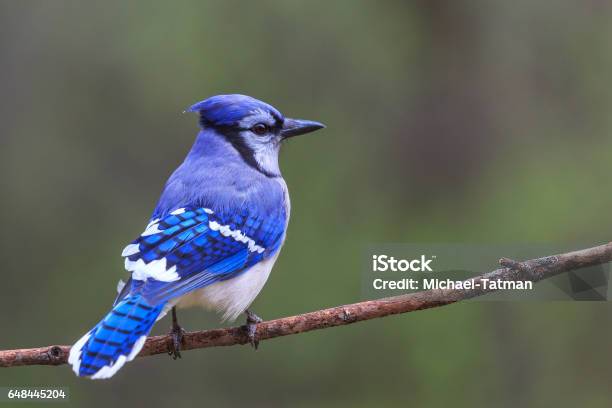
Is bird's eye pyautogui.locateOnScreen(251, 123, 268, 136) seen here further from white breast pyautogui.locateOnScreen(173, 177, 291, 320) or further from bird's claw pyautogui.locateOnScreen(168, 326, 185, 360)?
bird's claw pyautogui.locateOnScreen(168, 326, 185, 360)

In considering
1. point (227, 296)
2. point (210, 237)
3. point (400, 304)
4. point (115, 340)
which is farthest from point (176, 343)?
point (400, 304)

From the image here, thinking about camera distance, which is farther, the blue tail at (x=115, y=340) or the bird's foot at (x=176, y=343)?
the bird's foot at (x=176, y=343)

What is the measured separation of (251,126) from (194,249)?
63 centimetres

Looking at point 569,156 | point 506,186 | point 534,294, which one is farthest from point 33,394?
point 569,156

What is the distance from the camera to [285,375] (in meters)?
4.41

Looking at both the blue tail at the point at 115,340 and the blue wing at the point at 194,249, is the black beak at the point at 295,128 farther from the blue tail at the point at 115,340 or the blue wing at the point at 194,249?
the blue tail at the point at 115,340

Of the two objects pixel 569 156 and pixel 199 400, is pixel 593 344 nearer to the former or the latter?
pixel 569 156

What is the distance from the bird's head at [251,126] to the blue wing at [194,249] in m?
0.25

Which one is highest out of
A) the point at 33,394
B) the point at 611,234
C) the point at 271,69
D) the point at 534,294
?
the point at 271,69

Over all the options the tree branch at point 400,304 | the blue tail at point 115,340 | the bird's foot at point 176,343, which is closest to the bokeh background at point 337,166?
the bird's foot at point 176,343

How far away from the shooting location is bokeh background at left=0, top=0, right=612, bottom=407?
14.3 feet

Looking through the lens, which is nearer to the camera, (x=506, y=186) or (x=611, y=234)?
(x=611, y=234)

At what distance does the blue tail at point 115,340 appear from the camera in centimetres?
209

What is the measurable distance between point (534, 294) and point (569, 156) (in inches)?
82.7
